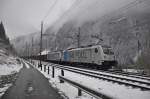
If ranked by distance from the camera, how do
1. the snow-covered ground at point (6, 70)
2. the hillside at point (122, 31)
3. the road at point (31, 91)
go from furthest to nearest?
the hillside at point (122, 31) → the snow-covered ground at point (6, 70) → the road at point (31, 91)

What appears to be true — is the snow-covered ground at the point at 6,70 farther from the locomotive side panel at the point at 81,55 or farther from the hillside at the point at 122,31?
the hillside at the point at 122,31

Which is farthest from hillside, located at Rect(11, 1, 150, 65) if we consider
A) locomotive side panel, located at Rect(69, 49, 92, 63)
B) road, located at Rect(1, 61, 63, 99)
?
road, located at Rect(1, 61, 63, 99)

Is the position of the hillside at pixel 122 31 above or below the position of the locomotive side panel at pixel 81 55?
above

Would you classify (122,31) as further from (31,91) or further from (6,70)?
(31,91)

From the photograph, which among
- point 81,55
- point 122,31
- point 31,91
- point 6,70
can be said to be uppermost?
point 122,31

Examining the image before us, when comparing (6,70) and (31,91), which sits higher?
(6,70)

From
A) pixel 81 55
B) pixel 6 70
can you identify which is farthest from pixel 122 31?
pixel 6 70

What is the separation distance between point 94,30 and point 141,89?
140m

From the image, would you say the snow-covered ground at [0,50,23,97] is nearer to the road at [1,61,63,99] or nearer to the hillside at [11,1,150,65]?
the road at [1,61,63,99]

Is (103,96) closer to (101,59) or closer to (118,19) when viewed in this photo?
(101,59)

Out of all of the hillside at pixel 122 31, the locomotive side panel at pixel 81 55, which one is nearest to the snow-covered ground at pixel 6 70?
the locomotive side panel at pixel 81 55

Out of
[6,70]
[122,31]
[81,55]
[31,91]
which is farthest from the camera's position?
[122,31]

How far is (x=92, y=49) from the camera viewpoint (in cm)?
2750

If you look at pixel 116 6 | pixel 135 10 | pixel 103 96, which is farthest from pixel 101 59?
pixel 116 6
